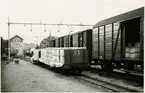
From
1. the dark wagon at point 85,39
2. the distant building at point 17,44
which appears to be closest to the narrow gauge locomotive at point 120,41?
the dark wagon at point 85,39

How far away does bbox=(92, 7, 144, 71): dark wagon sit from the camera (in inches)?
425

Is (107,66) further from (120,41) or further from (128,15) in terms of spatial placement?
(128,15)

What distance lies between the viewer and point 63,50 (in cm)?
1468

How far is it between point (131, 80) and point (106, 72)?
3.03 metres

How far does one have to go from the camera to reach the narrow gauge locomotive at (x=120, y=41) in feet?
34.9

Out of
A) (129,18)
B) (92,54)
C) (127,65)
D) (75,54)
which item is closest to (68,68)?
(75,54)

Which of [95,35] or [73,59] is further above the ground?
[95,35]

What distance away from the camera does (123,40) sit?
11.7 metres

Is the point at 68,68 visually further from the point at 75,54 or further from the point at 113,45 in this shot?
the point at 113,45

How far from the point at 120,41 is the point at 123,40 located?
175 millimetres

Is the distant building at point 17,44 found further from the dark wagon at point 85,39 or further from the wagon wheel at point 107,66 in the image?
the wagon wheel at point 107,66

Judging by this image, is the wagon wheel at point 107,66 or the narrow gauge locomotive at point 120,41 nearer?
the narrow gauge locomotive at point 120,41

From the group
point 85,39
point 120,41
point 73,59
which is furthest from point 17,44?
point 120,41

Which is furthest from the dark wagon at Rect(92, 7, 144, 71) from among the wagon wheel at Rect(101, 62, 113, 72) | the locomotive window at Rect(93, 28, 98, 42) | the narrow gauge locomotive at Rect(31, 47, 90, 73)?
the narrow gauge locomotive at Rect(31, 47, 90, 73)
